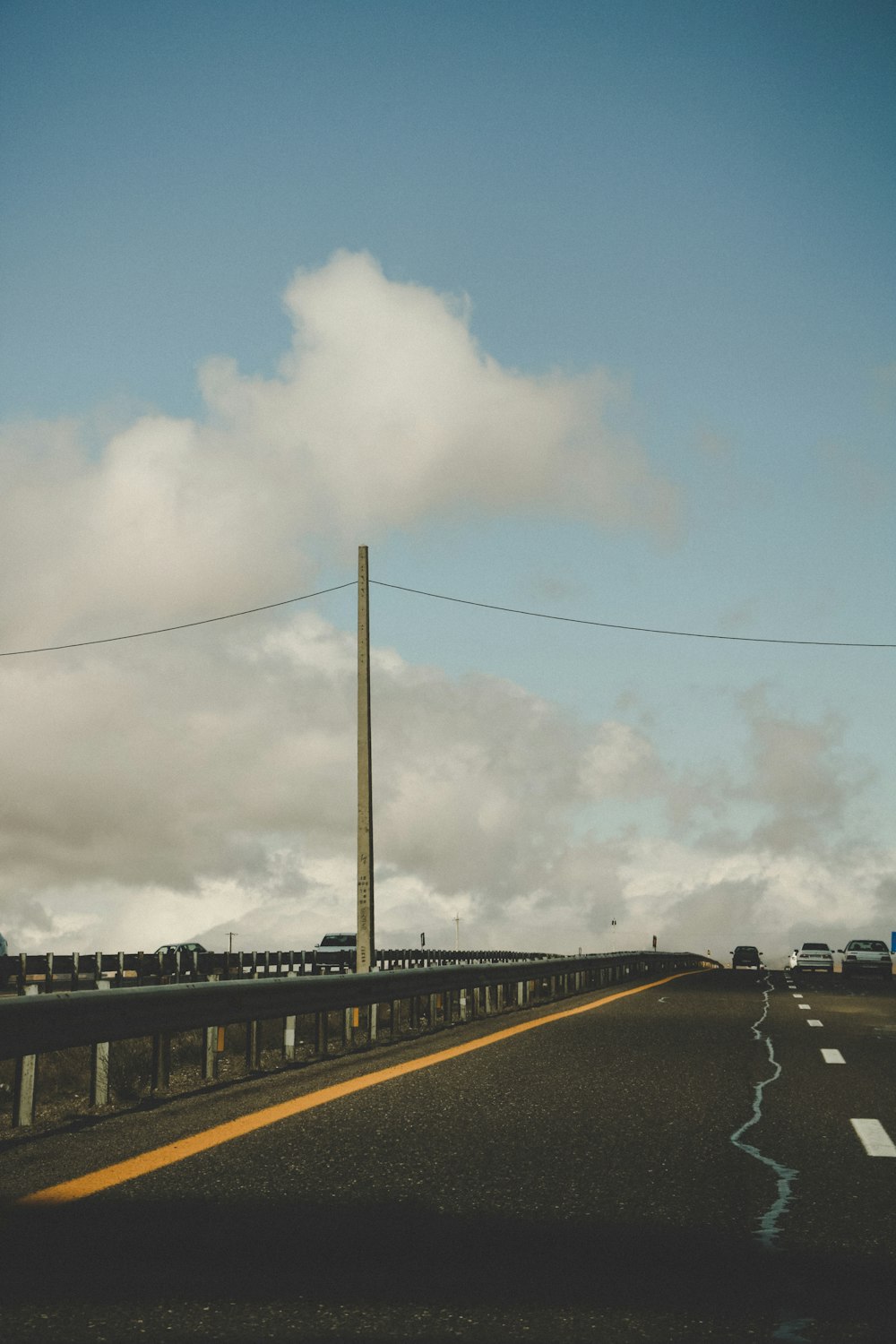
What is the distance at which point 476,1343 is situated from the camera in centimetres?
423

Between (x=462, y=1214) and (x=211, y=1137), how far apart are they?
89.5 inches

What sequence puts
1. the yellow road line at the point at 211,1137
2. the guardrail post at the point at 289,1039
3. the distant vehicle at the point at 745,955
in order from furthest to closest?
the distant vehicle at the point at 745,955 < the guardrail post at the point at 289,1039 < the yellow road line at the point at 211,1137

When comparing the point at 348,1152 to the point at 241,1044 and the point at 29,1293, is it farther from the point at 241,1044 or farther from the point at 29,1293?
the point at 241,1044

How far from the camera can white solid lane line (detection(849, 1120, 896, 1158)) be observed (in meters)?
7.68

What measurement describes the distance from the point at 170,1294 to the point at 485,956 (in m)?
57.6

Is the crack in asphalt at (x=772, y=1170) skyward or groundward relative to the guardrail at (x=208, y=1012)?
groundward

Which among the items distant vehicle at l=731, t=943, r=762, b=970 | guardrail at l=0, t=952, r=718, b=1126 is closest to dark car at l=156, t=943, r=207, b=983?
guardrail at l=0, t=952, r=718, b=1126

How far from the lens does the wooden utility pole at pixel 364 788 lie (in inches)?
998

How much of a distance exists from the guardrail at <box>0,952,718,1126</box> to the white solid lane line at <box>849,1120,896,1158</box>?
4124 mm

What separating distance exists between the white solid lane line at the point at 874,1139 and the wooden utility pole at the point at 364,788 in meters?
16.8

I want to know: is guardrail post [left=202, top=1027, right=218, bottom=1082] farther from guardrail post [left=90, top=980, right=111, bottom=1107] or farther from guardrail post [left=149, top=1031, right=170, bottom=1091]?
guardrail post [left=90, top=980, right=111, bottom=1107]

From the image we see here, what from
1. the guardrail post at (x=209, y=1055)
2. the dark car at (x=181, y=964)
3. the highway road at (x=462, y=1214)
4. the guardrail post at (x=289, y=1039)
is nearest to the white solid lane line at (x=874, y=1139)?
the highway road at (x=462, y=1214)

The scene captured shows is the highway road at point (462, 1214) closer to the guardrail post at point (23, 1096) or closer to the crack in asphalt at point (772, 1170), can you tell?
the crack in asphalt at point (772, 1170)

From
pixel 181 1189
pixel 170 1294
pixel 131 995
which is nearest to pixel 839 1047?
pixel 131 995
